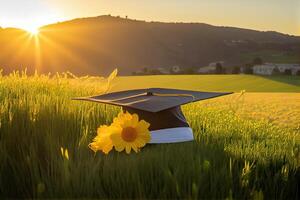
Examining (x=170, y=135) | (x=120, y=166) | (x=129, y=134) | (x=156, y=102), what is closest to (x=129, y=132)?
(x=129, y=134)

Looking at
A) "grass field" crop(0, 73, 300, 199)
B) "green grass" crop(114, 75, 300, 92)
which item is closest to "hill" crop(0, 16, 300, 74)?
"green grass" crop(114, 75, 300, 92)

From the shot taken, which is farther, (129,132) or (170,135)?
(170,135)

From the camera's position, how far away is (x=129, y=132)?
380 cm

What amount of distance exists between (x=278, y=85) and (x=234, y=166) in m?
23.1

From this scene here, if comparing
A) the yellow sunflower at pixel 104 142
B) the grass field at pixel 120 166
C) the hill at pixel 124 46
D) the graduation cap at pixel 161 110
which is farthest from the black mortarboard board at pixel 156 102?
the hill at pixel 124 46

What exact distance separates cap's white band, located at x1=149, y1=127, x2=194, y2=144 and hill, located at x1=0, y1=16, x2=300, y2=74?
61.0 metres

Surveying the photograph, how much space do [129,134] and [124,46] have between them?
278 feet

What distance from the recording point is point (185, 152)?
3922 millimetres

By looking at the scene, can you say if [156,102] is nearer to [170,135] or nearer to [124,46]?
[170,135]

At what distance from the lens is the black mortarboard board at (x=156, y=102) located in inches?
168

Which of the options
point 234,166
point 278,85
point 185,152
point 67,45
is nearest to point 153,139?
point 185,152

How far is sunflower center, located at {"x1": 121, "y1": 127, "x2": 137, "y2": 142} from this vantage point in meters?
3.77

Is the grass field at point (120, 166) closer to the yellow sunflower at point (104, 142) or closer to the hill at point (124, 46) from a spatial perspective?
the yellow sunflower at point (104, 142)

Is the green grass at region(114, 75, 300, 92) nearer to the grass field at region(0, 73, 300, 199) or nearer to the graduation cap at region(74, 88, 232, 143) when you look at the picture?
the graduation cap at region(74, 88, 232, 143)
